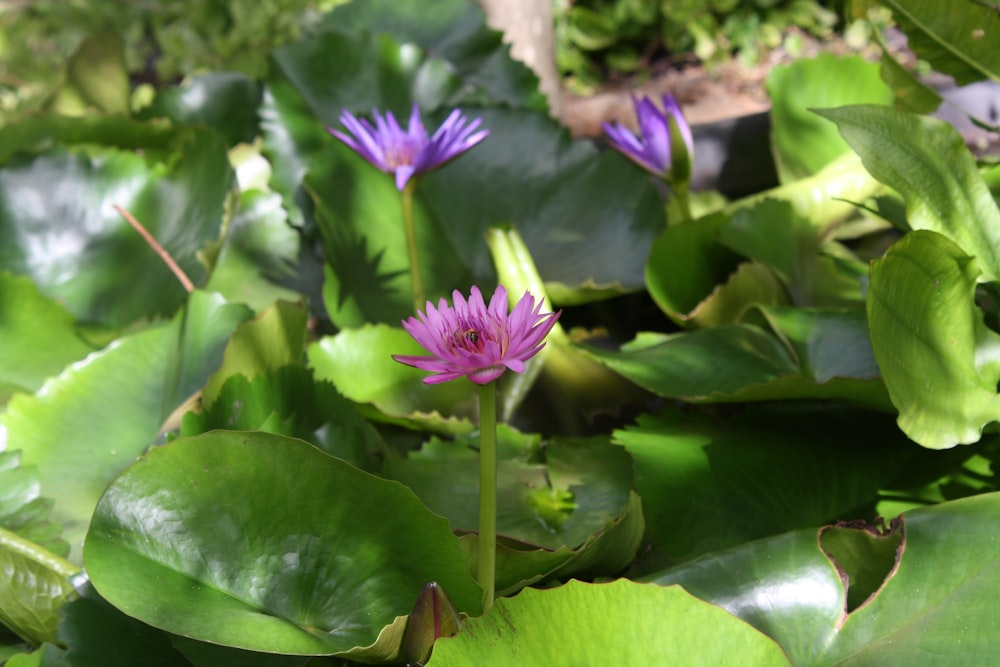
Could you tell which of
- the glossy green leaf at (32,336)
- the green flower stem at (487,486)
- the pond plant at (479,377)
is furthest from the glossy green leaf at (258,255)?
the green flower stem at (487,486)

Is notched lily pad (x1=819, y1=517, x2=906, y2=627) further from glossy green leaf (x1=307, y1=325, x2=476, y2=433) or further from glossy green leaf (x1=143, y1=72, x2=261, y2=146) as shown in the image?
glossy green leaf (x1=143, y1=72, x2=261, y2=146)

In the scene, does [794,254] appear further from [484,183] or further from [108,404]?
[108,404]

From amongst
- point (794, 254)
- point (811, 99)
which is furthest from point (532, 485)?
point (811, 99)

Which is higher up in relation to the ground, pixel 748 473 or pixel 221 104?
pixel 221 104

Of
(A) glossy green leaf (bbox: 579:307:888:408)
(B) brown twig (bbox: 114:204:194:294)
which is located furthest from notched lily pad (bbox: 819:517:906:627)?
(B) brown twig (bbox: 114:204:194:294)

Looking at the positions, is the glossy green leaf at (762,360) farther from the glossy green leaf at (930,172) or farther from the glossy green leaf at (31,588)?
the glossy green leaf at (31,588)

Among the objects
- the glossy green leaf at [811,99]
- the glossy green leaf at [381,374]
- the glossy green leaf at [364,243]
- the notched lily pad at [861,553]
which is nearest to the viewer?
the notched lily pad at [861,553]

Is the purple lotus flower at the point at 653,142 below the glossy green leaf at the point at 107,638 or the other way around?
the other way around
